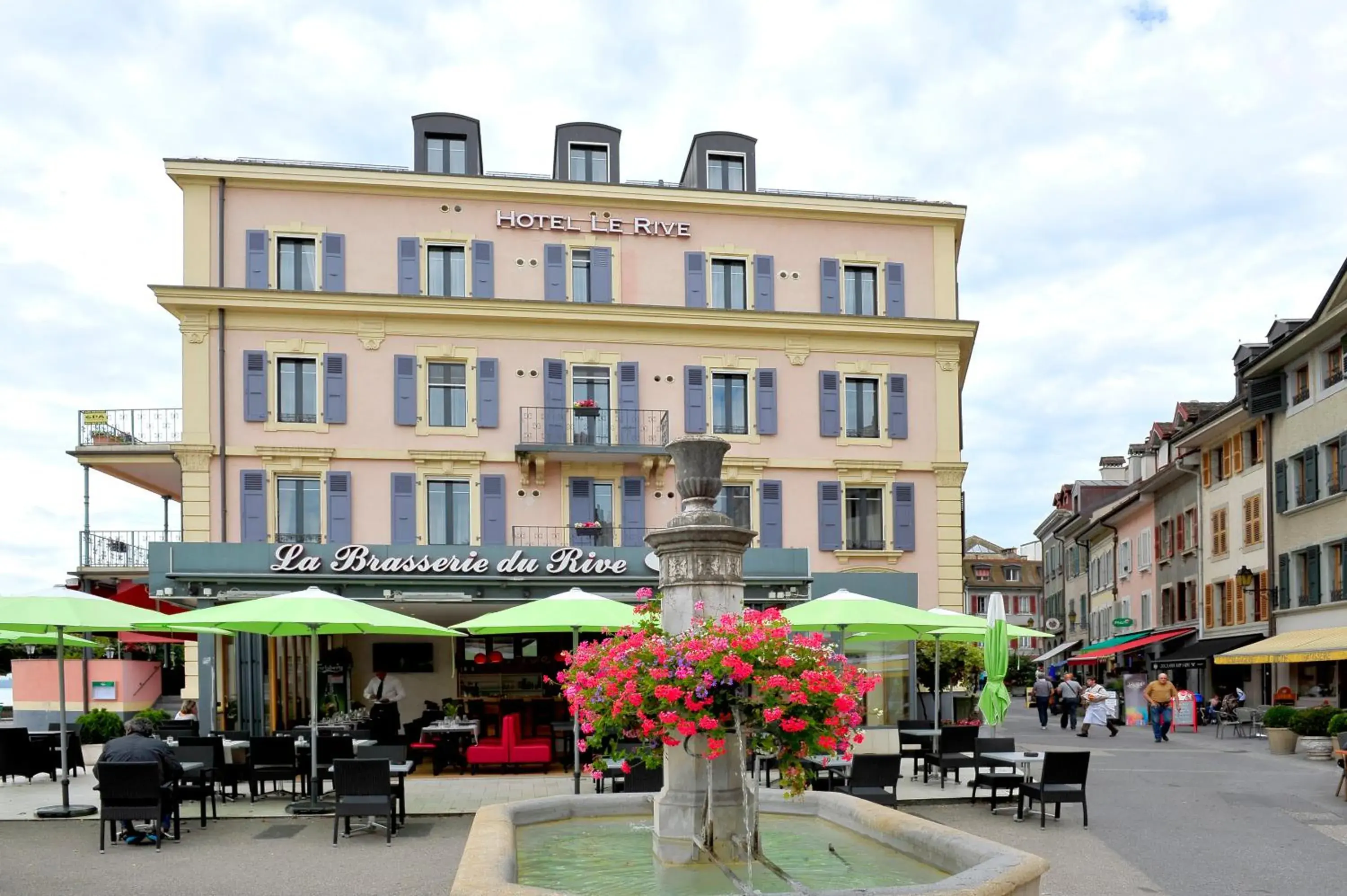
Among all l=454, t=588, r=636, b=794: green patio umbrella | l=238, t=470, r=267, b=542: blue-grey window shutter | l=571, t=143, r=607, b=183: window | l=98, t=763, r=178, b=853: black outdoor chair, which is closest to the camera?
l=98, t=763, r=178, b=853: black outdoor chair

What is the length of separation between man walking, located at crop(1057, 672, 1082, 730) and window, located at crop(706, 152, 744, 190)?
51.0ft

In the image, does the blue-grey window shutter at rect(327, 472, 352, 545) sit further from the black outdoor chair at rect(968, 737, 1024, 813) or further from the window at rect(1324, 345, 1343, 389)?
the window at rect(1324, 345, 1343, 389)

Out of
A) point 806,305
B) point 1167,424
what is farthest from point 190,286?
point 1167,424

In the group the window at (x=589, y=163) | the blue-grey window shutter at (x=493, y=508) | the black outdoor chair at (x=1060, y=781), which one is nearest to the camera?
the black outdoor chair at (x=1060, y=781)

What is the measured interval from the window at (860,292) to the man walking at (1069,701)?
11518 millimetres

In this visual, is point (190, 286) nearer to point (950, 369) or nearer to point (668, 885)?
point (950, 369)

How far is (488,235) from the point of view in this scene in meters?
30.7

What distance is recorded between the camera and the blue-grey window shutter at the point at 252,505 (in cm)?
2878

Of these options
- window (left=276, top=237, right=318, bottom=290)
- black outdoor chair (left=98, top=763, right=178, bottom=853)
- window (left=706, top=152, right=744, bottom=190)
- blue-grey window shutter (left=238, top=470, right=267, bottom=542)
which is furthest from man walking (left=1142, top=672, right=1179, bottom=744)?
black outdoor chair (left=98, top=763, right=178, bottom=853)

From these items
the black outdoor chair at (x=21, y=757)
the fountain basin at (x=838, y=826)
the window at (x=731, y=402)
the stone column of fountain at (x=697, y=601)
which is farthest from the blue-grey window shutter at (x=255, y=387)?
the stone column of fountain at (x=697, y=601)

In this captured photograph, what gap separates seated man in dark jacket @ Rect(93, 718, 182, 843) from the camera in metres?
12.7

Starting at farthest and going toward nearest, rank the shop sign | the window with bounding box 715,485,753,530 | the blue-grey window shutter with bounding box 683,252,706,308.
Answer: the blue-grey window shutter with bounding box 683,252,706,308 → the window with bounding box 715,485,753,530 → the shop sign

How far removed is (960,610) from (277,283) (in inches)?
664

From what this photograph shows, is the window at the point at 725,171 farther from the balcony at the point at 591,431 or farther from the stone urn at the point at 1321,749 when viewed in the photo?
the stone urn at the point at 1321,749
